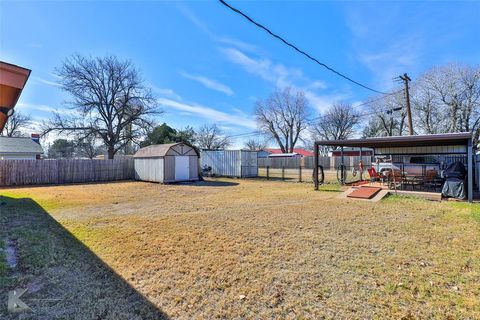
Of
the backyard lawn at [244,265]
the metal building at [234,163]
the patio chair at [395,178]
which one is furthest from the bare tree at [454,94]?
the backyard lawn at [244,265]

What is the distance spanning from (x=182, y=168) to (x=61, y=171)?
305 inches

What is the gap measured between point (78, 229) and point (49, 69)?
21.6 meters

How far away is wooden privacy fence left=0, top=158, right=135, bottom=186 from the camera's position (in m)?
15.1

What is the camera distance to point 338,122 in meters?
45.0

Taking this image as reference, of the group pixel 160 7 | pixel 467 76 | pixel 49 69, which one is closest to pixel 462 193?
pixel 160 7

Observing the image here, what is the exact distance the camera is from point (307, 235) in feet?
16.6

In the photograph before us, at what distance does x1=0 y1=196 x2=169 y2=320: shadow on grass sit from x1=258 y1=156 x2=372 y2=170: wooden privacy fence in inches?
1165

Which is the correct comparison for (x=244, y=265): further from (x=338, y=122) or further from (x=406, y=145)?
(x=338, y=122)

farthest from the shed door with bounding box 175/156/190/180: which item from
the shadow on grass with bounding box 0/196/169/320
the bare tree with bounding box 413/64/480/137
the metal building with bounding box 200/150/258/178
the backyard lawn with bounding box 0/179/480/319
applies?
the bare tree with bounding box 413/64/480/137

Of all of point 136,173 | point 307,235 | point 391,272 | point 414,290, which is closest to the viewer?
point 414,290

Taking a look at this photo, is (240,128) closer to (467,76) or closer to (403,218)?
(467,76)

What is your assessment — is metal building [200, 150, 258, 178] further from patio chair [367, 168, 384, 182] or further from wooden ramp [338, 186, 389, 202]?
wooden ramp [338, 186, 389, 202]

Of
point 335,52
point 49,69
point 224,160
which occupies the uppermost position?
point 49,69

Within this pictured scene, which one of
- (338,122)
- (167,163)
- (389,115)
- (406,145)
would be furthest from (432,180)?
(338,122)
